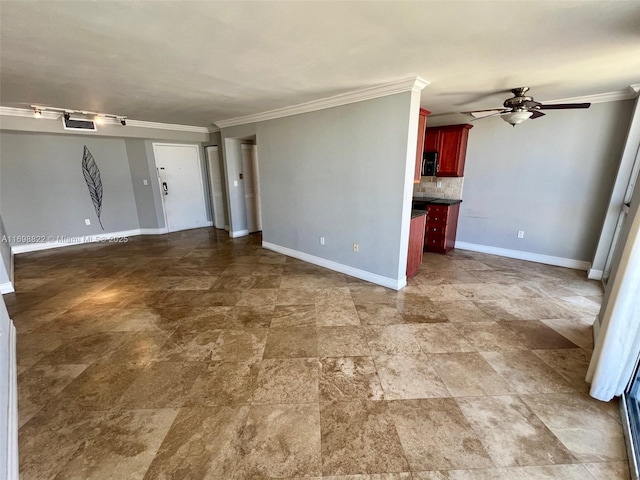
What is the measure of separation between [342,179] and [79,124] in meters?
4.59

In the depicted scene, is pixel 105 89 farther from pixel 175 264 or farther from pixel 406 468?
pixel 406 468

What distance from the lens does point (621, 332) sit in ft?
5.50

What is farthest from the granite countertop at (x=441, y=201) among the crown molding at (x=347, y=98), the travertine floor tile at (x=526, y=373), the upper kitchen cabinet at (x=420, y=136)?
the travertine floor tile at (x=526, y=373)

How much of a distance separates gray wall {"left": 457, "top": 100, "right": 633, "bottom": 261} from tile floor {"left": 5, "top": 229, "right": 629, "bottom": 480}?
90cm

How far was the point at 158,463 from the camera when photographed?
147 centimetres

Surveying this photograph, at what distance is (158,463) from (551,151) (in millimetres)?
5553

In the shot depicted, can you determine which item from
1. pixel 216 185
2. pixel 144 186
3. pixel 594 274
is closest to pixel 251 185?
pixel 216 185

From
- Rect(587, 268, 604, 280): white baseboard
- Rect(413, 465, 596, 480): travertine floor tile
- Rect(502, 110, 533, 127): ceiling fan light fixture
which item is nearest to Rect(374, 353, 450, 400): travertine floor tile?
Rect(413, 465, 596, 480): travertine floor tile

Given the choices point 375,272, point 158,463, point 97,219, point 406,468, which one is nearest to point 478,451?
point 406,468

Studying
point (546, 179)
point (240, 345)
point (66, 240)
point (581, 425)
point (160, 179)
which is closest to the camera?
point (581, 425)

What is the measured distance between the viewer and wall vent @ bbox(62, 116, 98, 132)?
4507mm

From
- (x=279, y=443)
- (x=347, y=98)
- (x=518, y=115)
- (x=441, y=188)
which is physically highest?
(x=347, y=98)

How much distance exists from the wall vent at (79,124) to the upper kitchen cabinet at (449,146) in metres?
5.87

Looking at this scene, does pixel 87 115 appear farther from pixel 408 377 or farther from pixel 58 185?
pixel 408 377
